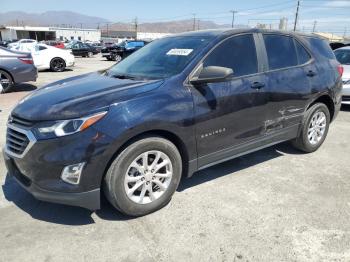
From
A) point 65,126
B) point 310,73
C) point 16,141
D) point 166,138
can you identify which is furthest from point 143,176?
point 310,73

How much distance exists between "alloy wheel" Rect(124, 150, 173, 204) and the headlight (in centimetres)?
55

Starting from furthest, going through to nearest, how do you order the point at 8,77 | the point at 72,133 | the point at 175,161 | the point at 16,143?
the point at 8,77 → the point at 175,161 → the point at 16,143 → the point at 72,133

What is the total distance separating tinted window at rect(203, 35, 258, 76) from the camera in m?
3.76

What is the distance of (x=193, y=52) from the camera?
3691mm

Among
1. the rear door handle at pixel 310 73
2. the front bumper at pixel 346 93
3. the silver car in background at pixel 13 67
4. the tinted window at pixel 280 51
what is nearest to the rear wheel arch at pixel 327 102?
the rear door handle at pixel 310 73

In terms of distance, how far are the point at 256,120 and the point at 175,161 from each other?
1250 mm

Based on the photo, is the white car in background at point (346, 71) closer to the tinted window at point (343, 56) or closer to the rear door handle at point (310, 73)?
the tinted window at point (343, 56)

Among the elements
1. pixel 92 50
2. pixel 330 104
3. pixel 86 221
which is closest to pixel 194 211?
pixel 86 221

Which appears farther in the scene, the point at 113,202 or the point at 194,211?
the point at 194,211

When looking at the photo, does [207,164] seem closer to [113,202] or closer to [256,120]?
[256,120]

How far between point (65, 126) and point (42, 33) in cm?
8572

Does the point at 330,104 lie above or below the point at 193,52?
below

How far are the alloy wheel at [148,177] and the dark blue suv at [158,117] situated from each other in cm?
1

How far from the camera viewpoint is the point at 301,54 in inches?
187
